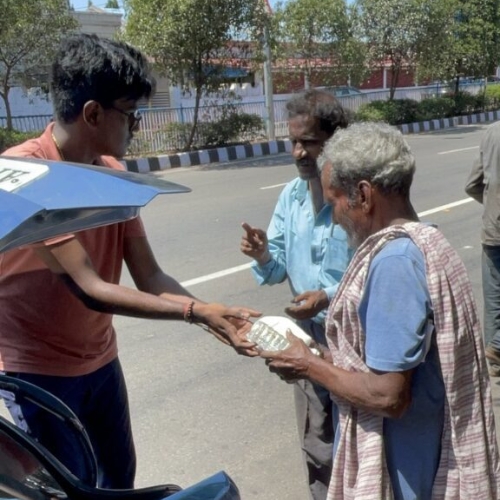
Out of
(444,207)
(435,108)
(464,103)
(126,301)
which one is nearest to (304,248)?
(126,301)

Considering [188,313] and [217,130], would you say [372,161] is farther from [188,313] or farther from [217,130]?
[217,130]

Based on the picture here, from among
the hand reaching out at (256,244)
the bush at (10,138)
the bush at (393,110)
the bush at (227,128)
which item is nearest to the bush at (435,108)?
the bush at (393,110)

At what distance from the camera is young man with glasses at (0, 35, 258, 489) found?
2.15m

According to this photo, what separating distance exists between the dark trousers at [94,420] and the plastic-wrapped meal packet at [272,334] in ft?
1.75

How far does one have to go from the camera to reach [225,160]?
17.9 metres

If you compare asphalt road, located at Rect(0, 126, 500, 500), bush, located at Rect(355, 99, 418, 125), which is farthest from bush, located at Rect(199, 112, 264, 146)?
asphalt road, located at Rect(0, 126, 500, 500)

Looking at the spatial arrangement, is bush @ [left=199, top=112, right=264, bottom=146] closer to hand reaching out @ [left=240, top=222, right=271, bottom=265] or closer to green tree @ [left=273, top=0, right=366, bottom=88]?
green tree @ [left=273, top=0, right=366, bottom=88]

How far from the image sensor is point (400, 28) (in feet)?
80.3

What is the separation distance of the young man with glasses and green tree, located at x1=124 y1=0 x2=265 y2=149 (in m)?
14.7

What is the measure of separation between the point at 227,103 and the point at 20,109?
8.48m

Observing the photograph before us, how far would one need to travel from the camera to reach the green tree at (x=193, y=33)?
16562 mm

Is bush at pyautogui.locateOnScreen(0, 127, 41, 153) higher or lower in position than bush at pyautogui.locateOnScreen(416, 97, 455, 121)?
higher

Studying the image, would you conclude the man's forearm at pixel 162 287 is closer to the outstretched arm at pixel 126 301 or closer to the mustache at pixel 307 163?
the outstretched arm at pixel 126 301

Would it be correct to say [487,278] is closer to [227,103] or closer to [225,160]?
[225,160]
